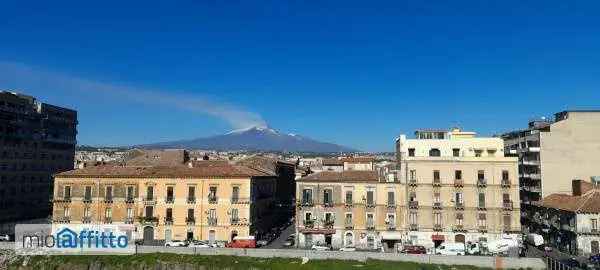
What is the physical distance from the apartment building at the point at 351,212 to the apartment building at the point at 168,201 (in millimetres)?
6970

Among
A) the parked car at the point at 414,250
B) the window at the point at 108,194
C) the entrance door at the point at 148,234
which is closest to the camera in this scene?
the parked car at the point at 414,250

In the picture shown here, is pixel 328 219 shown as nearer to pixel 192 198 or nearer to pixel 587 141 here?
pixel 192 198

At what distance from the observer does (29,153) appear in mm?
99062

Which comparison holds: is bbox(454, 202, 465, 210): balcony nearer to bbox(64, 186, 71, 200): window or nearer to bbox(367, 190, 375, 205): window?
bbox(367, 190, 375, 205): window

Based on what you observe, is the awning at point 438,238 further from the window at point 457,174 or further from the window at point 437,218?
the window at point 457,174

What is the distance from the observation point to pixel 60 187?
238ft

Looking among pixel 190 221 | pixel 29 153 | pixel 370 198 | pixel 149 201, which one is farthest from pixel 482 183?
pixel 29 153

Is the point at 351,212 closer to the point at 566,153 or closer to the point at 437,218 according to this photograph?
the point at 437,218

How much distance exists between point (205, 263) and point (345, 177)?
67.6ft

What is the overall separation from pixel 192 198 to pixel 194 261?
12.4 metres

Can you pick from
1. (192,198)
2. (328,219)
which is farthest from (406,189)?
(192,198)

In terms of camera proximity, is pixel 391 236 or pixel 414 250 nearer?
pixel 414 250

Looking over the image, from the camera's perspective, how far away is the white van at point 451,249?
6187 cm

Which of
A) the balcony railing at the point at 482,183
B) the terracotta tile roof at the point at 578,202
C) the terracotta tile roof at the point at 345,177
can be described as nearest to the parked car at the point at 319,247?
the terracotta tile roof at the point at 345,177
